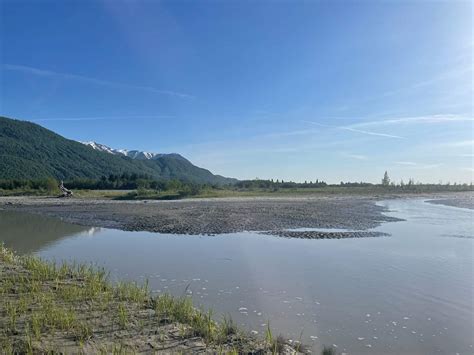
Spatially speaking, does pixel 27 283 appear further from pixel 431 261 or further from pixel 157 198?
pixel 157 198

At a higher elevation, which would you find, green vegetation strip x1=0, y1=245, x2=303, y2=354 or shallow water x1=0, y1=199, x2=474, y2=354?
green vegetation strip x1=0, y1=245, x2=303, y2=354

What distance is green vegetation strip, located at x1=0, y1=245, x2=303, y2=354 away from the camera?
615 centimetres

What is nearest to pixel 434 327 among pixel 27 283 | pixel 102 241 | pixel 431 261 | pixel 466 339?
pixel 466 339

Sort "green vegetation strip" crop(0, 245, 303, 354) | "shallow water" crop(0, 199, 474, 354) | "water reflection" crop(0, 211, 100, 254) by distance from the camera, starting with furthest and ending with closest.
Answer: "water reflection" crop(0, 211, 100, 254) < "shallow water" crop(0, 199, 474, 354) < "green vegetation strip" crop(0, 245, 303, 354)

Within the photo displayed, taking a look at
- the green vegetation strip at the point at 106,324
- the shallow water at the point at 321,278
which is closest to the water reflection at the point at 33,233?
the shallow water at the point at 321,278

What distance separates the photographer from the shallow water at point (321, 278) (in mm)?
7789

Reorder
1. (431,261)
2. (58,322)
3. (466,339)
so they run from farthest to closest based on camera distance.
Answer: (431,261), (466,339), (58,322)

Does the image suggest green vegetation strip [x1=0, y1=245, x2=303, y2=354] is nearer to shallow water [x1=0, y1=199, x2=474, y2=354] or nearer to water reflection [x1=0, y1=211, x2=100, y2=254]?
shallow water [x1=0, y1=199, x2=474, y2=354]

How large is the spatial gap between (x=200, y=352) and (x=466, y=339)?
17.6 ft

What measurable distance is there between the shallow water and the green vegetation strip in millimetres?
1263

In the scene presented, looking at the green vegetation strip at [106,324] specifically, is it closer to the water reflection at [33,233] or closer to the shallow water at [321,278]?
the shallow water at [321,278]

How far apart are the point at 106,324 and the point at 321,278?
23.7 ft

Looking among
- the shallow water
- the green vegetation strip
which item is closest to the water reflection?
the shallow water

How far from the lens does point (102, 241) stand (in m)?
20.4
